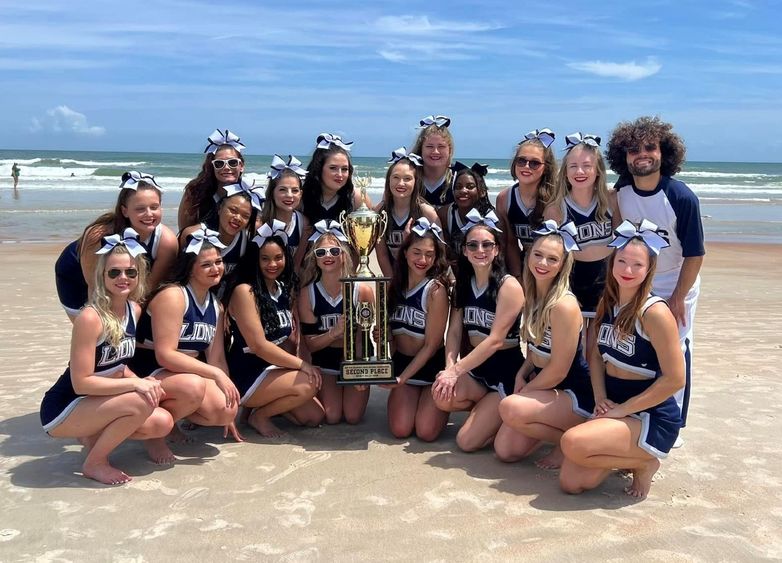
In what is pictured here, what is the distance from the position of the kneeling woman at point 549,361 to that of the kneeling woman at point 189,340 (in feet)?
6.14

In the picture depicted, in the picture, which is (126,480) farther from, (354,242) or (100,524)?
(354,242)

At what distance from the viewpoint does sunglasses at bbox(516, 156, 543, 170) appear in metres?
5.53

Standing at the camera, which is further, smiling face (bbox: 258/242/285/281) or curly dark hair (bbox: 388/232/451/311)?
curly dark hair (bbox: 388/232/451/311)

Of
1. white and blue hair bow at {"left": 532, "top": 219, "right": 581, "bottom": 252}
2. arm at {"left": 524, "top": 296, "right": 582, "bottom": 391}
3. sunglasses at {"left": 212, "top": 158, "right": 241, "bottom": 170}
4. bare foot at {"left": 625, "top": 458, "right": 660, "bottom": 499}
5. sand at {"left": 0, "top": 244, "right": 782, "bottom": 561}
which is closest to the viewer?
sand at {"left": 0, "top": 244, "right": 782, "bottom": 561}

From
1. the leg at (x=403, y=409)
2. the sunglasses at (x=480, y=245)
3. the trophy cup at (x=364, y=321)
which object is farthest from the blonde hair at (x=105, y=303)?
the sunglasses at (x=480, y=245)

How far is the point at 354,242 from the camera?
542 centimetres

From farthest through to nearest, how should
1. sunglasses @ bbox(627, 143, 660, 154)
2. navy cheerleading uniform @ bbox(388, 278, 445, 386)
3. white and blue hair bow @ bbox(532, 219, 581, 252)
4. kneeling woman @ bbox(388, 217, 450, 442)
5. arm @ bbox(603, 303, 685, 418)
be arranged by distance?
navy cheerleading uniform @ bbox(388, 278, 445, 386), kneeling woman @ bbox(388, 217, 450, 442), sunglasses @ bbox(627, 143, 660, 154), white and blue hair bow @ bbox(532, 219, 581, 252), arm @ bbox(603, 303, 685, 418)

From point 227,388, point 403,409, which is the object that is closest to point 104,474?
point 227,388

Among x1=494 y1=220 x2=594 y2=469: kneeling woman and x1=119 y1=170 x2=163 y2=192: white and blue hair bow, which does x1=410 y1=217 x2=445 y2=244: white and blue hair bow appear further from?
x1=119 y1=170 x2=163 y2=192: white and blue hair bow

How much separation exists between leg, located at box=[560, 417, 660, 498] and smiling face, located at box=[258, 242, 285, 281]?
226cm

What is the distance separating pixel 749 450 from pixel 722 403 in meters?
1.05

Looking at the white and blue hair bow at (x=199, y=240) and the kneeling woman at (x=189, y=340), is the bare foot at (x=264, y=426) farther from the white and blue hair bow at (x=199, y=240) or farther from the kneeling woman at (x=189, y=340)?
the white and blue hair bow at (x=199, y=240)

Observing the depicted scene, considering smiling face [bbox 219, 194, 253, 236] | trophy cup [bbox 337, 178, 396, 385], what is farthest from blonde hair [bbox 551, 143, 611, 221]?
smiling face [bbox 219, 194, 253, 236]

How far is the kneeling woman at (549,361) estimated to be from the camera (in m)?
4.59
